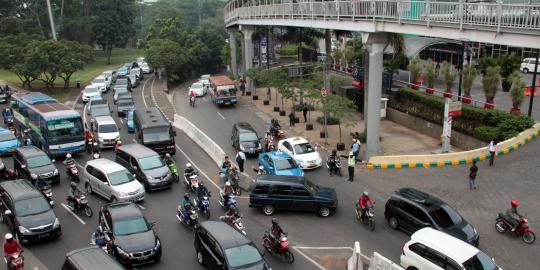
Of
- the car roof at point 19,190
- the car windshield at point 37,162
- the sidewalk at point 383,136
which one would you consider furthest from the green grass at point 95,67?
the car roof at point 19,190

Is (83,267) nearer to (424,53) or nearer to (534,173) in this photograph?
(534,173)

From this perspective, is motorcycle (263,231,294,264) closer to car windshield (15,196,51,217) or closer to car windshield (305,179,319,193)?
car windshield (305,179,319,193)

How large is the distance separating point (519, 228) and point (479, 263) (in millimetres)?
4495

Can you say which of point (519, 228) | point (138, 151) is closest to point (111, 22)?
point (138, 151)

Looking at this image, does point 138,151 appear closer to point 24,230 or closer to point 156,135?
point 156,135

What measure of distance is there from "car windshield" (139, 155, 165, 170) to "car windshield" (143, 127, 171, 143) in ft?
14.9

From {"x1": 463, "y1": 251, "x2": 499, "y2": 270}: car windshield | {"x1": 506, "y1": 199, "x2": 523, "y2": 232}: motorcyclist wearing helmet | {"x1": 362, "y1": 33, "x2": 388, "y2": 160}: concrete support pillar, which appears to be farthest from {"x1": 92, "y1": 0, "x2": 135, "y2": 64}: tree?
{"x1": 463, "y1": 251, "x2": 499, "y2": 270}: car windshield

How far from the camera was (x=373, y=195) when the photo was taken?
880 inches

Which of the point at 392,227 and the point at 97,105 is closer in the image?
the point at 392,227

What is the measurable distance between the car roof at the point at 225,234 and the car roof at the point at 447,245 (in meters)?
5.31

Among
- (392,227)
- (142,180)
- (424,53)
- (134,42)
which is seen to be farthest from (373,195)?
(134,42)

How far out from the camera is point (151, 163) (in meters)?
23.4

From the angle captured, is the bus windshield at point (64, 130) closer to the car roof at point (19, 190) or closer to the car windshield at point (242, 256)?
the car roof at point (19, 190)

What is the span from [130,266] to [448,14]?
16.6m
